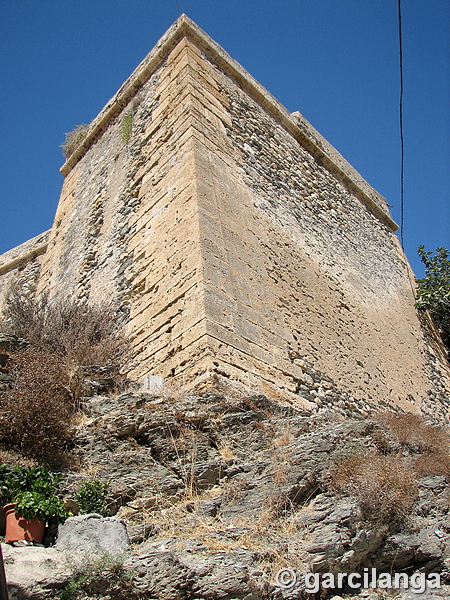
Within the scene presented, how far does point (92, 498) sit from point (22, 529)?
47 cm

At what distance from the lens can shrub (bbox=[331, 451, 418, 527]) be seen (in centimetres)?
291

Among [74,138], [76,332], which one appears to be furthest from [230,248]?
[74,138]

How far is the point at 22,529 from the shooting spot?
2641 millimetres

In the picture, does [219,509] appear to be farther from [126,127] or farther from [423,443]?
[126,127]

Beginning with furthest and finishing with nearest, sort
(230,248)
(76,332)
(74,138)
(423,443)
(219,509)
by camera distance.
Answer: (74,138), (230,248), (76,332), (423,443), (219,509)

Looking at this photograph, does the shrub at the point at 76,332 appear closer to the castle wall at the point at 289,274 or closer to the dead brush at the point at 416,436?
the castle wall at the point at 289,274

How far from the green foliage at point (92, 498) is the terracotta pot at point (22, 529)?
329 mm

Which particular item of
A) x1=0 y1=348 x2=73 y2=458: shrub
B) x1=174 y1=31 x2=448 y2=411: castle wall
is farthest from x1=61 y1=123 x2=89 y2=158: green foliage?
x1=0 y1=348 x2=73 y2=458: shrub

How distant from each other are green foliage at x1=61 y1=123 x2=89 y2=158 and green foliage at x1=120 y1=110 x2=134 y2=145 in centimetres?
177

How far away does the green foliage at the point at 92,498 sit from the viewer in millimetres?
3006

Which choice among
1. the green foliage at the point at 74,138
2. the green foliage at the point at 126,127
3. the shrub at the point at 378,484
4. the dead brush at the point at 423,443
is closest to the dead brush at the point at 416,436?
the dead brush at the point at 423,443

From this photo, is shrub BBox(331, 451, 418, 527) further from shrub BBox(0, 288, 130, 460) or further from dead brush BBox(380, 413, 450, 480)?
shrub BBox(0, 288, 130, 460)

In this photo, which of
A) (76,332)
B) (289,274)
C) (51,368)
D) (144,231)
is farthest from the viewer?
(289,274)

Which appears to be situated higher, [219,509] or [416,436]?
[416,436]
